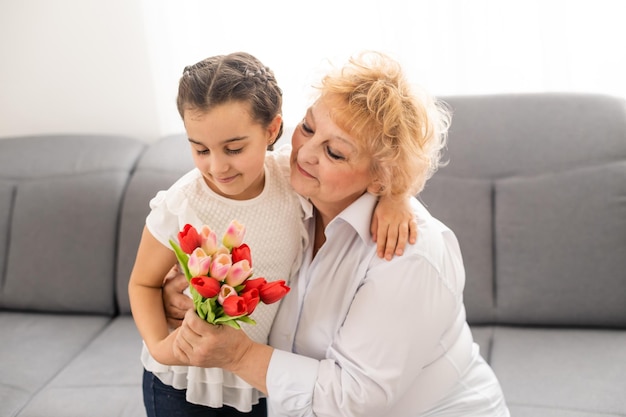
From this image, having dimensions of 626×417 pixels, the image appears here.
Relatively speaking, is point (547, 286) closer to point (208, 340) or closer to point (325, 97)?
point (325, 97)

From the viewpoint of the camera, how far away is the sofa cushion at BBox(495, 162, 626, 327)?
2414mm

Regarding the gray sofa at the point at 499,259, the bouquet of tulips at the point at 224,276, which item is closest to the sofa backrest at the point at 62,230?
the gray sofa at the point at 499,259

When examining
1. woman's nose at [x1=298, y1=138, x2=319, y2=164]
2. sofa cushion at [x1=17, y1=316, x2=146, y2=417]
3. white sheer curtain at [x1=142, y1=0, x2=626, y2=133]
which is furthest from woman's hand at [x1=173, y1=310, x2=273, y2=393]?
white sheer curtain at [x1=142, y1=0, x2=626, y2=133]

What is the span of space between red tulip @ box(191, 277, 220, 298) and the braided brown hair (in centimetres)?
36

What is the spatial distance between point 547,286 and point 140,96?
69.8 inches

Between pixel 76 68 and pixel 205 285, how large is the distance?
2196 millimetres

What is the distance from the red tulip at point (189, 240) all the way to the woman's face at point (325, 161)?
0.38m

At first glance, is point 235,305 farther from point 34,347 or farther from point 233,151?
point 34,347

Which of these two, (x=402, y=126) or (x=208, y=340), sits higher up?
(x=402, y=126)

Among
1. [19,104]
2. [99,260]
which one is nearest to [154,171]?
[99,260]

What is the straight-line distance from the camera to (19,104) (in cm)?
329

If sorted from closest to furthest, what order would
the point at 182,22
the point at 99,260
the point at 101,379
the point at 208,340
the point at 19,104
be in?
the point at 208,340 < the point at 101,379 < the point at 99,260 < the point at 182,22 < the point at 19,104

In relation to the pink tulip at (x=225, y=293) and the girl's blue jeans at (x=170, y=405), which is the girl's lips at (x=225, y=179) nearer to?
the pink tulip at (x=225, y=293)

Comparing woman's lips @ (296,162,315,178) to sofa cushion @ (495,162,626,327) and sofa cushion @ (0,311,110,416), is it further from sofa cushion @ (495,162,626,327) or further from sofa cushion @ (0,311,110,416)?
sofa cushion @ (0,311,110,416)
